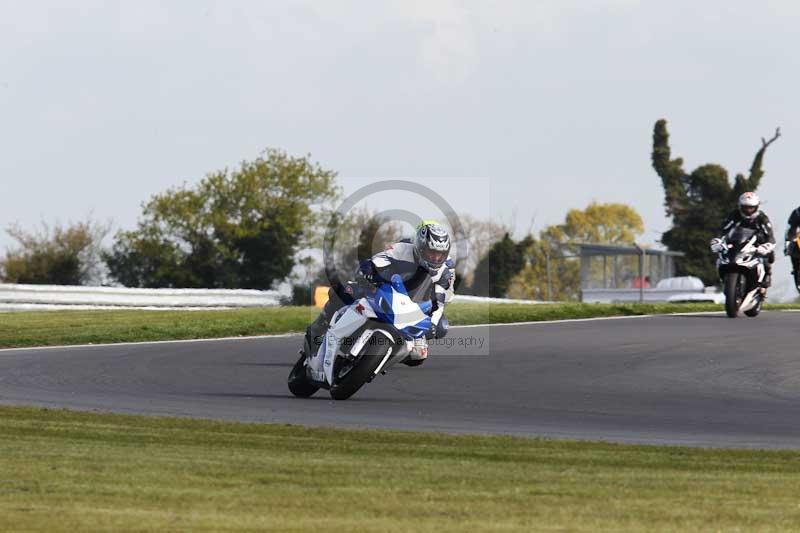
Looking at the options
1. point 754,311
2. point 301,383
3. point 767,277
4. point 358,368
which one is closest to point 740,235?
point 767,277

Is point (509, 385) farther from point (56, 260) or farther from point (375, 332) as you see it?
point (56, 260)

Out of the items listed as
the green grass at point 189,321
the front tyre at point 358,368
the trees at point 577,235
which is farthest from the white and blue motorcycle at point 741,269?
the trees at point 577,235

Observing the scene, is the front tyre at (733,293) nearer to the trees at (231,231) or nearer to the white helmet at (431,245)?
the white helmet at (431,245)

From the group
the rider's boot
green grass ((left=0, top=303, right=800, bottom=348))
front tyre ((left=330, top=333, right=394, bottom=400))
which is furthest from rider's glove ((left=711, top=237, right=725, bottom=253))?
front tyre ((left=330, top=333, right=394, bottom=400))

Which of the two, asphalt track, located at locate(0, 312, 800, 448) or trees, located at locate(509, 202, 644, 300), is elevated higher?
trees, located at locate(509, 202, 644, 300)

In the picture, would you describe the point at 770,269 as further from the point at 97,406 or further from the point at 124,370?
the point at 97,406

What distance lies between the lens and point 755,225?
2658cm

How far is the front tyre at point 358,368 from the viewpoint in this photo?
45.5 ft

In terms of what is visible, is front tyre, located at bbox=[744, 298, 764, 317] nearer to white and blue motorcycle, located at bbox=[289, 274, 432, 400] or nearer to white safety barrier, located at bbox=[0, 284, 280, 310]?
white and blue motorcycle, located at bbox=[289, 274, 432, 400]

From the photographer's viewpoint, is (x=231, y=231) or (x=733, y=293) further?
(x=231, y=231)

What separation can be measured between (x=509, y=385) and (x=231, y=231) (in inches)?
2075

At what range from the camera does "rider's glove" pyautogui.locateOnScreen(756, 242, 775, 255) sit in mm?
26234

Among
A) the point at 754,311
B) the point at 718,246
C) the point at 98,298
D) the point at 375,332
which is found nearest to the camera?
the point at 375,332

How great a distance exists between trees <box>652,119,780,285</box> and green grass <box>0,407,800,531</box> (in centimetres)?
6473
